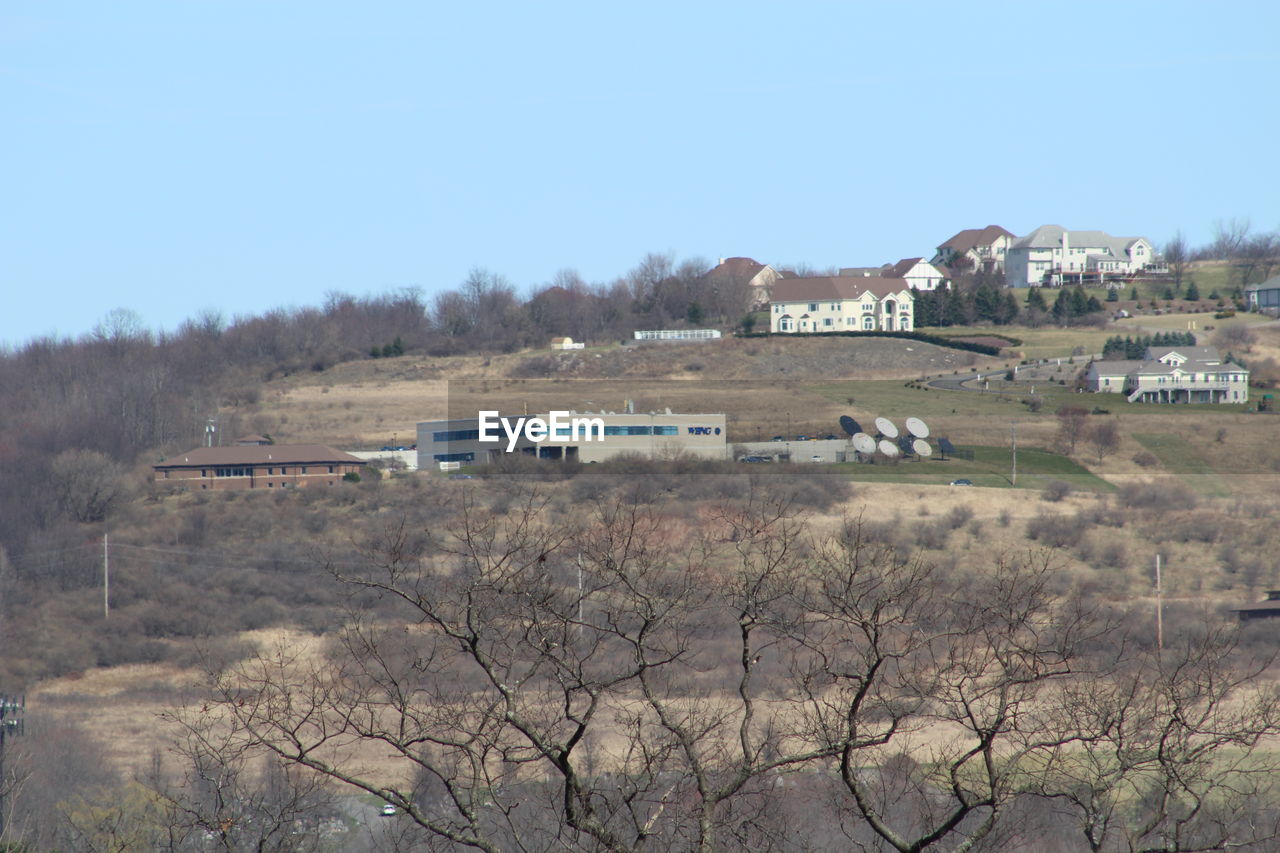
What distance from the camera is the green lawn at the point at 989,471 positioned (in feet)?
215

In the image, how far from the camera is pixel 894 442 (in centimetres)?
7138

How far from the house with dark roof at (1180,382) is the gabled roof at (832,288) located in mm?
30540

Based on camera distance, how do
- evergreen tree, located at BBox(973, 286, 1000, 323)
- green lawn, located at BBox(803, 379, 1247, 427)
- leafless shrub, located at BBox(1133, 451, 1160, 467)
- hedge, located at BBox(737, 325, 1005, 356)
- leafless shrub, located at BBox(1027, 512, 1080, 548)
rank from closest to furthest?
1. leafless shrub, located at BBox(1027, 512, 1080, 548)
2. leafless shrub, located at BBox(1133, 451, 1160, 467)
3. green lawn, located at BBox(803, 379, 1247, 427)
4. hedge, located at BBox(737, 325, 1005, 356)
5. evergreen tree, located at BBox(973, 286, 1000, 323)

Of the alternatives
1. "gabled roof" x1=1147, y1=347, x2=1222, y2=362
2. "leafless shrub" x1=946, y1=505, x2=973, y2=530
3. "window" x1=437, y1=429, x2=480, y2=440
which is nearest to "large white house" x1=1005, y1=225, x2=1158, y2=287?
"gabled roof" x1=1147, y1=347, x2=1222, y2=362

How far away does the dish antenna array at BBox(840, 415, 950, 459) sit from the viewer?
227 feet

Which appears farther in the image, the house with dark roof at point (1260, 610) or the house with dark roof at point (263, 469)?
the house with dark roof at point (263, 469)

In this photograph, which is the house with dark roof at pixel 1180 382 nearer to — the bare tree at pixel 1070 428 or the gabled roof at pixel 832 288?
the bare tree at pixel 1070 428

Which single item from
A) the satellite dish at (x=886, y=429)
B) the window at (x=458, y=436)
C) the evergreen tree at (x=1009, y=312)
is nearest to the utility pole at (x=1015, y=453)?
the satellite dish at (x=886, y=429)

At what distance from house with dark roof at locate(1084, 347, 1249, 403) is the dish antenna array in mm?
17900

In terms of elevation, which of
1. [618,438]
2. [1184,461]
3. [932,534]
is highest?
[618,438]

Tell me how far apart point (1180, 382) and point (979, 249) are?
60.0m

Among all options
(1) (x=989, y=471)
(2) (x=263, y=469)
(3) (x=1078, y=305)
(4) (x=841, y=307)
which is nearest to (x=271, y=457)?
(2) (x=263, y=469)

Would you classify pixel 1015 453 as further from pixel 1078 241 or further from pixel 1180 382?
pixel 1078 241

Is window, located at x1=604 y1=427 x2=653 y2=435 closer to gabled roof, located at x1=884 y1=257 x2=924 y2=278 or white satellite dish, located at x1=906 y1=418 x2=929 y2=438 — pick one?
white satellite dish, located at x1=906 y1=418 x2=929 y2=438
